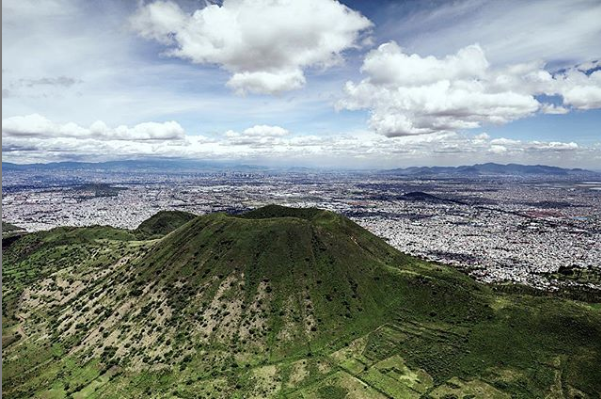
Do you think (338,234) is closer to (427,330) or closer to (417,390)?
(427,330)

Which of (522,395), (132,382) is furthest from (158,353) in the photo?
(522,395)

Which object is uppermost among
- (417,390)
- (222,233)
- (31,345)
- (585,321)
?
(222,233)

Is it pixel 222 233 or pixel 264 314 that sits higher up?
pixel 222 233

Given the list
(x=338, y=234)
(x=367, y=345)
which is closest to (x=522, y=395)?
(x=367, y=345)

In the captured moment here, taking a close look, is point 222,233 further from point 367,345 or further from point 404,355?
point 404,355

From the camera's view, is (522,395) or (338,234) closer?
(522,395)

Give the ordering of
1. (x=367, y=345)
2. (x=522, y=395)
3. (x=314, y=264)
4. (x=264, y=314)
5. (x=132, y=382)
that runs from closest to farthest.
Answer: (x=522, y=395) → (x=132, y=382) → (x=367, y=345) → (x=264, y=314) → (x=314, y=264)

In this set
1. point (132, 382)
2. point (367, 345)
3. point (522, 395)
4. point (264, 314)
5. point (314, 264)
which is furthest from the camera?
point (314, 264)
